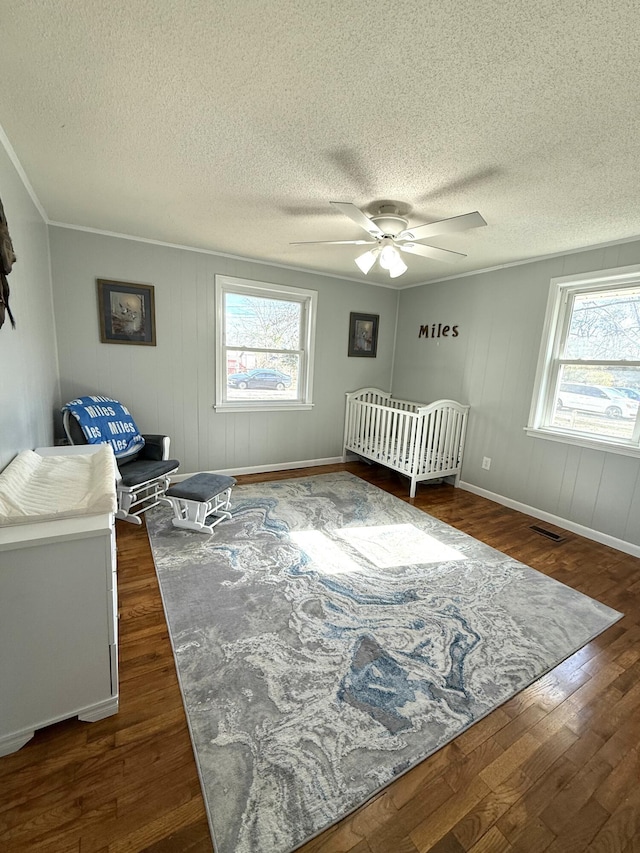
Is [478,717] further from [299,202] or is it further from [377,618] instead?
[299,202]

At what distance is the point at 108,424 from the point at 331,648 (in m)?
2.44

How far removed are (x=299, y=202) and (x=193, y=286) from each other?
1659mm

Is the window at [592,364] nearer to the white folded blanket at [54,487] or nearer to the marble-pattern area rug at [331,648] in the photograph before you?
the marble-pattern area rug at [331,648]

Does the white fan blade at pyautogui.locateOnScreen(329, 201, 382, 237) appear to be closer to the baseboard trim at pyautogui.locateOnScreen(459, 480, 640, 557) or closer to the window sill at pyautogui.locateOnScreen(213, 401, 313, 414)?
the window sill at pyautogui.locateOnScreen(213, 401, 313, 414)

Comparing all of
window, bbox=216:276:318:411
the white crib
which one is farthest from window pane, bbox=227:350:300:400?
the white crib

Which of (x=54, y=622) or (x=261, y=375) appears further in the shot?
(x=261, y=375)

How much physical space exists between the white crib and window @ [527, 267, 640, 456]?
0.79 meters

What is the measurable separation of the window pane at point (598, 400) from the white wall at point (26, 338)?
4025 millimetres

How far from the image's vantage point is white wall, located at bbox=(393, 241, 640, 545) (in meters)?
2.87

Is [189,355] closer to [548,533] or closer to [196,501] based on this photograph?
[196,501]

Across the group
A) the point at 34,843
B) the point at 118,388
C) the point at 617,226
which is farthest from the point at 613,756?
the point at 118,388

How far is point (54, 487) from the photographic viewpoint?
60.2 inches

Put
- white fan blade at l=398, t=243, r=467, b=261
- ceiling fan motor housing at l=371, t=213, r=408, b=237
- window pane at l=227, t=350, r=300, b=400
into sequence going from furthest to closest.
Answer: window pane at l=227, t=350, r=300, b=400
white fan blade at l=398, t=243, r=467, b=261
ceiling fan motor housing at l=371, t=213, r=408, b=237

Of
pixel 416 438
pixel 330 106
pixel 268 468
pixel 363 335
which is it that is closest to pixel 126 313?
pixel 268 468
